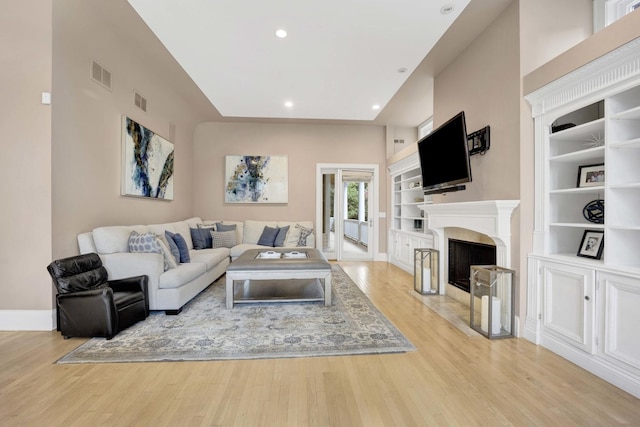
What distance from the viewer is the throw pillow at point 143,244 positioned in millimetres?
3223

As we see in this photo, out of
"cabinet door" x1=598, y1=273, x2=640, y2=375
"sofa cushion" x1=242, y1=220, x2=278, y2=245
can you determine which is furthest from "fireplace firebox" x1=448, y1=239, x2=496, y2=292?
"sofa cushion" x1=242, y1=220, x2=278, y2=245

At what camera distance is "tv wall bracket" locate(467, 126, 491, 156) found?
3138mm

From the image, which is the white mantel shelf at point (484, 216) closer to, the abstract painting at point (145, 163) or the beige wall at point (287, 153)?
the beige wall at point (287, 153)

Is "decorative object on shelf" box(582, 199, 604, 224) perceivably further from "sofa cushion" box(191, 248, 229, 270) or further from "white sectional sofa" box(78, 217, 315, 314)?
"sofa cushion" box(191, 248, 229, 270)

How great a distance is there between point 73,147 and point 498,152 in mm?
4394

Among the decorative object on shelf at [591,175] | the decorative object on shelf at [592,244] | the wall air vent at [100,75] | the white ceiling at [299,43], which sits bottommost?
the decorative object on shelf at [592,244]

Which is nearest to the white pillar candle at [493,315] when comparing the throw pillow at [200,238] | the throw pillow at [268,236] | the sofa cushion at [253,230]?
the throw pillow at [268,236]

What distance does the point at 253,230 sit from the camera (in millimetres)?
6000

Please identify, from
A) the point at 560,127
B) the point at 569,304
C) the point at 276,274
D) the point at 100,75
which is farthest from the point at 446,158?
the point at 100,75

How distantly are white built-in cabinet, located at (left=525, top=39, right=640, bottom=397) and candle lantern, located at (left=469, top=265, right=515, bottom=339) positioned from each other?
150mm

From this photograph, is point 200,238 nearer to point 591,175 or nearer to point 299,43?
point 299,43

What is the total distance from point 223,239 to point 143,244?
2254mm

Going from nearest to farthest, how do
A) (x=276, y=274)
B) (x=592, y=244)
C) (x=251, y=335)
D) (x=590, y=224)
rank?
(x=590, y=224), (x=592, y=244), (x=251, y=335), (x=276, y=274)

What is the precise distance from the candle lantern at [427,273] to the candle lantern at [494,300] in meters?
1.16
